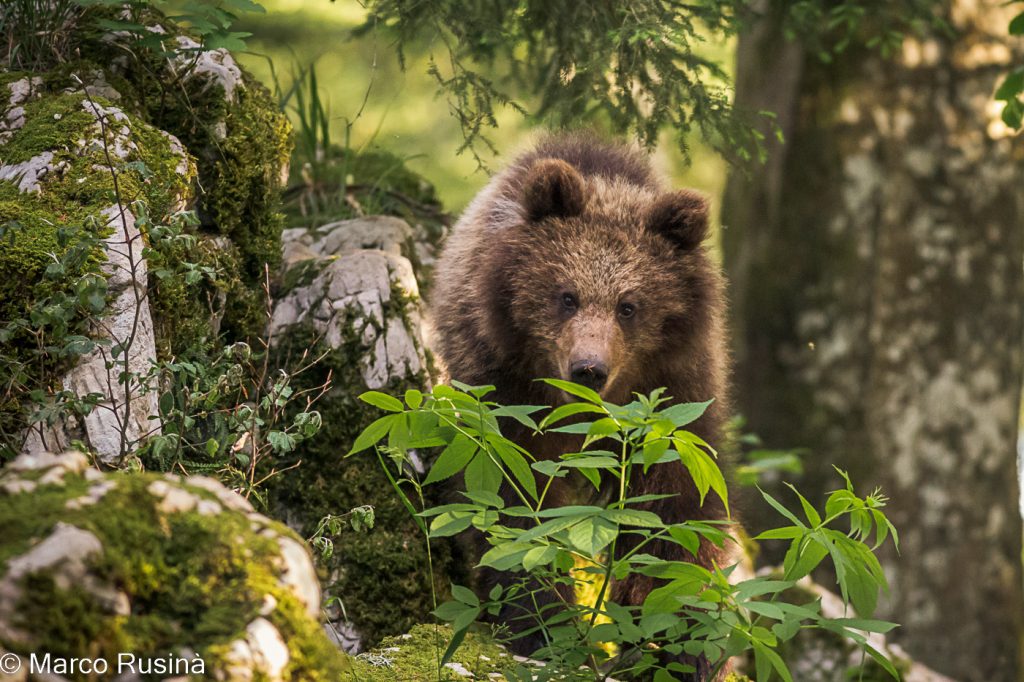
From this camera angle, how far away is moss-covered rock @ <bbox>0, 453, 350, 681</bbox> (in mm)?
1995

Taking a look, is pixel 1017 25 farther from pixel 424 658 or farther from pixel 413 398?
pixel 424 658

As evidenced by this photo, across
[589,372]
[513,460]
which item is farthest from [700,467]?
[589,372]

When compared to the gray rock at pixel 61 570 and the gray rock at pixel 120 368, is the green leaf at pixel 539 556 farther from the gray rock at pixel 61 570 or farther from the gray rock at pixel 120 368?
the gray rock at pixel 120 368

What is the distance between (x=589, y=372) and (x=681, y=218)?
978 mm

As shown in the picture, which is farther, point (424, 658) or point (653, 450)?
point (424, 658)

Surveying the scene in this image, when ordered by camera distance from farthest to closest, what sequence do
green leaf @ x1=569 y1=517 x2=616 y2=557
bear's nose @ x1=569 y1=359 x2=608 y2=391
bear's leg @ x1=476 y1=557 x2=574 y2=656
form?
bear's leg @ x1=476 y1=557 x2=574 y2=656 → bear's nose @ x1=569 y1=359 x2=608 y2=391 → green leaf @ x1=569 y1=517 x2=616 y2=557

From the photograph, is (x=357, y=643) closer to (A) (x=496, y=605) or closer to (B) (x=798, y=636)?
(A) (x=496, y=605)

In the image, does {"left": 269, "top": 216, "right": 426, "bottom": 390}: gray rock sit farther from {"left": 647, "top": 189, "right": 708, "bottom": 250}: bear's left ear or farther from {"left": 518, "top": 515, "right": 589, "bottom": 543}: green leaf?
{"left": 518, "top": 515, "right": 589, "bottom": 543}: green leaf

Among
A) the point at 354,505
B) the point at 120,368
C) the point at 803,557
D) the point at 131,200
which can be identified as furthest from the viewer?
the point at 354,505

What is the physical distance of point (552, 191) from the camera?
15.4 ft

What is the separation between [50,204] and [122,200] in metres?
0.26

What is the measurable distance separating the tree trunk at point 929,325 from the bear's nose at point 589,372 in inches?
164

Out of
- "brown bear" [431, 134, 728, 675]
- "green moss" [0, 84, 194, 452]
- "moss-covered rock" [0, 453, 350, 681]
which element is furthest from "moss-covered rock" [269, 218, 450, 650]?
"moss-covered rock" [0, 453, 350, 681]

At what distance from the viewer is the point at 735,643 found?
268cm
